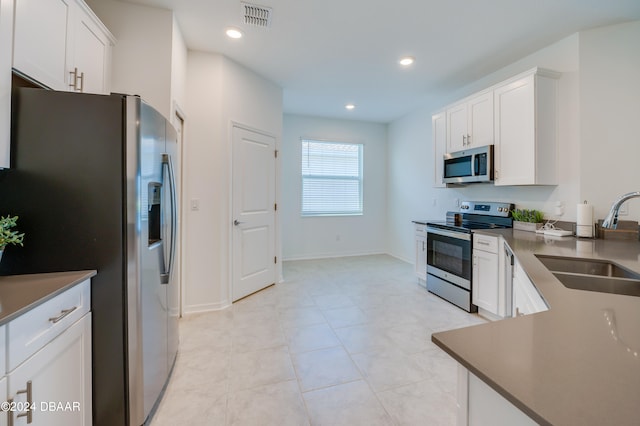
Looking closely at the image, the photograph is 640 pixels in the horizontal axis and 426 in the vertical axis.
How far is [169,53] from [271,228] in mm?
2228

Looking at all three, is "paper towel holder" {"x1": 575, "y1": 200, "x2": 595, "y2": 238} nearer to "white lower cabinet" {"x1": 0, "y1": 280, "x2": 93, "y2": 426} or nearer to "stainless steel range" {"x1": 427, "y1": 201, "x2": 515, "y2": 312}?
"stainless steel range" {"x1": 427, "y1": 201, "x2": 515, "y2": 312}

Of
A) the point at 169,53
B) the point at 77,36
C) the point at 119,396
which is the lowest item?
the point at 119,396

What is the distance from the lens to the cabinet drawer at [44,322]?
89cm

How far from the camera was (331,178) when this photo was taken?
5.54 meters

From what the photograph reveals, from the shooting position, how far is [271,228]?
3.80 m

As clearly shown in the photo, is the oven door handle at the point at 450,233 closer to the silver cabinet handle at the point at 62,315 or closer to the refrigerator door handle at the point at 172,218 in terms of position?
the refrigerator door handle at the point at 172,218

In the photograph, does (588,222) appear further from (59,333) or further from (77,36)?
(77,36)

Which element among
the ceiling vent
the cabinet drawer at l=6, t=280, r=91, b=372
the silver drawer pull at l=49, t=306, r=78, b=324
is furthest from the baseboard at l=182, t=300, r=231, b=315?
the ceiling vent

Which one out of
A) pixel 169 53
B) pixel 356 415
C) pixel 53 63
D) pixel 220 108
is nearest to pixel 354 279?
pixel 356 415

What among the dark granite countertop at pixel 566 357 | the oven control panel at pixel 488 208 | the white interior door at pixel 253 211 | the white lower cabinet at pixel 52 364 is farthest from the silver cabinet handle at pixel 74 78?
the oven control panel at pixel 488 208

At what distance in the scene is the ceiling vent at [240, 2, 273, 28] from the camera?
88.7 inches

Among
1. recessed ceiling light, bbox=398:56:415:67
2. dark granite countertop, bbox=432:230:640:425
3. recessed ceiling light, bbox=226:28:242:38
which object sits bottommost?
dark granite countertop, bbox=432:230:640:425

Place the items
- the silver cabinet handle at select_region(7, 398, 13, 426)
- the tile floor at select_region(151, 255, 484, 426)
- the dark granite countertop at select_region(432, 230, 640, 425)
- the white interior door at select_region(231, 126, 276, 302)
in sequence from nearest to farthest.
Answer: the dark granite countertop at select_region(432, 230, 640, 425) → the silver cabinet handle at select_region(7, 398, 13, 426) → the tile floor at select_region(151, 255, 484, 426) → the white interior door at select_region(231, 126, 276, 302)

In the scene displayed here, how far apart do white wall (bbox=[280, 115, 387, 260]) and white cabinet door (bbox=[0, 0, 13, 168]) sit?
3969 mm
